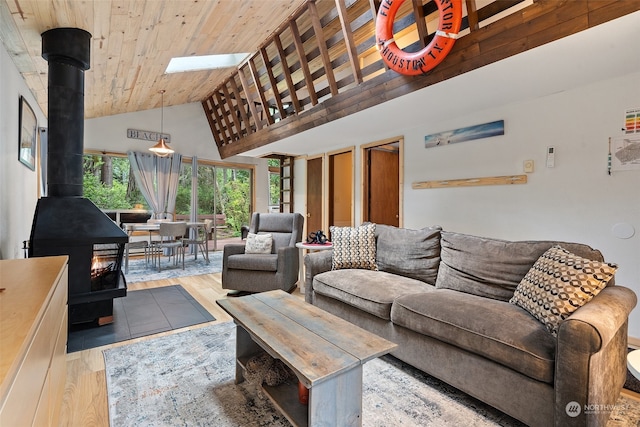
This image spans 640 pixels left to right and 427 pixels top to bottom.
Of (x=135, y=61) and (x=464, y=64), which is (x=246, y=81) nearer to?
(x=135, y=61)

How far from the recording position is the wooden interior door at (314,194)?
607 cm

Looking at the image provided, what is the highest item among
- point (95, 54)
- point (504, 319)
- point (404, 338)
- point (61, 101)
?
point (95, 54)

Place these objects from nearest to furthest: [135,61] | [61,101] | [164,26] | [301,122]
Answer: [61,101], [164,26], [135,61], [301,122]

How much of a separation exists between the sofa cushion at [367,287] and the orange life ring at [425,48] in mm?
1743

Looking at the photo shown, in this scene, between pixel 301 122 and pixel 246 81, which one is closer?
pixel 301 122

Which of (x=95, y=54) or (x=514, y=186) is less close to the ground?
(x=95, y=54)

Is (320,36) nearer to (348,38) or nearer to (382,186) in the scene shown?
(348,38)

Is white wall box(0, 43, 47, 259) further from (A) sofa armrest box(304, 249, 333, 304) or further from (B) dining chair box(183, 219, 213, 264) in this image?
(A) sofa armrest box(304, 249, 333, 304)

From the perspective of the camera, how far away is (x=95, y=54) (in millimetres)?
3016

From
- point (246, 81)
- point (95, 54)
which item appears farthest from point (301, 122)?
point (95, 54)

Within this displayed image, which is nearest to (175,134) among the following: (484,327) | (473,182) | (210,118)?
(210,118)

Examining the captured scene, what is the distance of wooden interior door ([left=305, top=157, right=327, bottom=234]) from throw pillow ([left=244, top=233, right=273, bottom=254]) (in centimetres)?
220

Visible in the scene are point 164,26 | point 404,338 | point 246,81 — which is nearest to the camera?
point 404,338

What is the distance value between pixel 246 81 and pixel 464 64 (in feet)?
12.4
